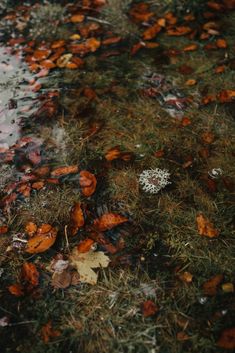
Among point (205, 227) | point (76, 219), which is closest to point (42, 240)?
point (76, 219)

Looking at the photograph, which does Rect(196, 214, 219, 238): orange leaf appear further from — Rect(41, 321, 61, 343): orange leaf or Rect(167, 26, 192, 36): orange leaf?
Rect(167, 26, 192, 36): orange leaf

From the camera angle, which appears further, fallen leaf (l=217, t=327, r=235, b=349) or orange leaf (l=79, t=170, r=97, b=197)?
orange leaf (l=79, t=170, r=97, b=197)

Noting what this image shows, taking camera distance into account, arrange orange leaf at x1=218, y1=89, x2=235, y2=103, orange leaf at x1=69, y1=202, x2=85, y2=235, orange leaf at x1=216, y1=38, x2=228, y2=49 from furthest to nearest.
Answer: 1. orange leaf at x1=216, y1=38, x2=228, y2=49
2. orange leaf at x1=218, y1=89, x2=235, y2=103
3. orange leaf at x1=69, y1=202, x2=85, y2=235

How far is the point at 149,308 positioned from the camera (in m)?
1.87

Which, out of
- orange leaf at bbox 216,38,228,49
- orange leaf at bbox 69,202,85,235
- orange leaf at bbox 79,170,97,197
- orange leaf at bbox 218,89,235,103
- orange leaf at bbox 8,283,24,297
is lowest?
orange leaf at bbox 8,283,24,297

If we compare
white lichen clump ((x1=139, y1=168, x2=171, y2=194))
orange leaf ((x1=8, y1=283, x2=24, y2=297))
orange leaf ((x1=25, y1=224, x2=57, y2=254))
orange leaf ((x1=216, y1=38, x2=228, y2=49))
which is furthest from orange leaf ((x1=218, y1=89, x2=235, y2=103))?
orange leaf ((x1=8, y1=283, x2=24, y2=297))

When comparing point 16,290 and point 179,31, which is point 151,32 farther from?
point 16,290

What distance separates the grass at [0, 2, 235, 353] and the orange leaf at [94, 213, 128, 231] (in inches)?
2.0

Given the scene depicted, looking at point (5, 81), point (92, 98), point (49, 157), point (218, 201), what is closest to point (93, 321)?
point (218, 201)

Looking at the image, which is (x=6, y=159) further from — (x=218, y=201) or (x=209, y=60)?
(x=209, y=60)

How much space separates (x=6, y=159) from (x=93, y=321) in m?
1.33

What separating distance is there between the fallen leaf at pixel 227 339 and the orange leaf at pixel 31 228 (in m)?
1.21

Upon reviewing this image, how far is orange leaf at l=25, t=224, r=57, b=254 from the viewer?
2.13 metres

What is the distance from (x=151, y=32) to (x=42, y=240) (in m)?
2.26
